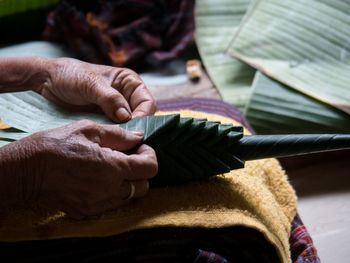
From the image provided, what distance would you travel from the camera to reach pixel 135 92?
923 millimetres

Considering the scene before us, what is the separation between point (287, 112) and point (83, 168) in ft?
3.10

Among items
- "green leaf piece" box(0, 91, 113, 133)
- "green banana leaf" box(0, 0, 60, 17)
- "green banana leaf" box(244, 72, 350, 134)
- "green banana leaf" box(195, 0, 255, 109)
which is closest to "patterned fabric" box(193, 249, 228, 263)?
"green leaf piece" box(0, 91, 113, 133)

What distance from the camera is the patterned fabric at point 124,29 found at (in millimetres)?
1673

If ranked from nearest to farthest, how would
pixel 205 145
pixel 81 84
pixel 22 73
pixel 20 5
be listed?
pixel 205 145, pixel 81 84, pixel 22 73, pixel 20 5

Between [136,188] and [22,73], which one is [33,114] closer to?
[22,73]

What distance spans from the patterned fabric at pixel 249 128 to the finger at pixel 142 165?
1.66 ft

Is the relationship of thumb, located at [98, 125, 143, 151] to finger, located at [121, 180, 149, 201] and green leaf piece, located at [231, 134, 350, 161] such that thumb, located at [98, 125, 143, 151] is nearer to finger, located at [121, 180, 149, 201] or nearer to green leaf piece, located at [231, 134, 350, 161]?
finger, located at [121, 180, 149, 201]

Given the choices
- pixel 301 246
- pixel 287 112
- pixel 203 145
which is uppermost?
pixel 203 145

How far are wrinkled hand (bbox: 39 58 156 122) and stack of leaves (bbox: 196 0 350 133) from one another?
0.65 m

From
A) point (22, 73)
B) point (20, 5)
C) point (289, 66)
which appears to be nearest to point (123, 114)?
point (22, 73)

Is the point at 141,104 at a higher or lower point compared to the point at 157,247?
higher

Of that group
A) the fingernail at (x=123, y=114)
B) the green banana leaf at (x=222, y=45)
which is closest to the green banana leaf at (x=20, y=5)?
the green banana leaf at (x=222, y=45)

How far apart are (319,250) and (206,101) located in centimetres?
62

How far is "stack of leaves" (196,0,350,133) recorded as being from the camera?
4.37 feet
